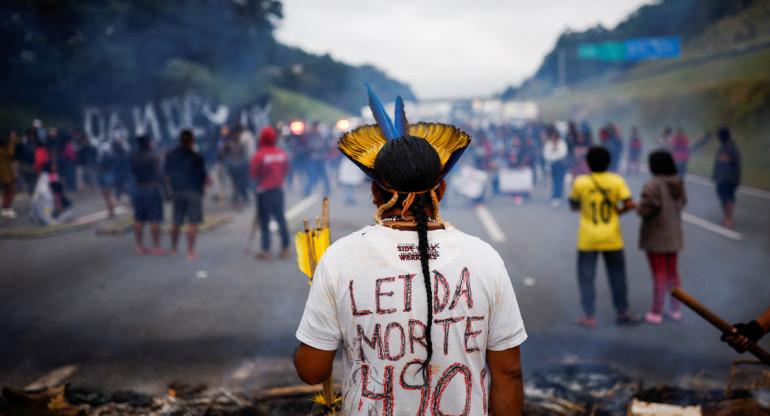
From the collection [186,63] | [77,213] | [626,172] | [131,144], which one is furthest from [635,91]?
[77,213]

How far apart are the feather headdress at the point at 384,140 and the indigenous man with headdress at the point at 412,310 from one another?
0.11 metres

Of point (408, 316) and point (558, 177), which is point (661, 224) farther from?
point (558, 177)

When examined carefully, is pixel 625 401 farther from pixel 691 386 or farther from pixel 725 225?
pixel 725 225

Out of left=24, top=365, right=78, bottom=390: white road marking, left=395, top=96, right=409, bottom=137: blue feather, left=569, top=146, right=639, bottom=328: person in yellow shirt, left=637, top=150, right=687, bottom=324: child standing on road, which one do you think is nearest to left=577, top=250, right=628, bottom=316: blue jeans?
left=569, top=146, right=639, bottom=328: person in yellow shirt

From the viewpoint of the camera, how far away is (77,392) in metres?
3.83

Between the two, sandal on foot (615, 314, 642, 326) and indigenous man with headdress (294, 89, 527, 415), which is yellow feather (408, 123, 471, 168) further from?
sandal on foot (615, 314, 642, 326)

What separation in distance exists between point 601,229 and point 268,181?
186 inches

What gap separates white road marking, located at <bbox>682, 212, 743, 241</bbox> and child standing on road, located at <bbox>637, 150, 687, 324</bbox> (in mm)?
4623

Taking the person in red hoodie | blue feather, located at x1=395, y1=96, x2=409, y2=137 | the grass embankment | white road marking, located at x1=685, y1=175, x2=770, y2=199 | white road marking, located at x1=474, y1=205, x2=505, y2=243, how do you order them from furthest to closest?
the grass embankment → white road marking, located at x1=685, y1=175, x2=770, y2=199 → white road marking, located at x1=474, y1=205, x2=505, y2=243 → the person in red hoodie → blue feather, located at x1=395, y1=96, x2=409, y2=137

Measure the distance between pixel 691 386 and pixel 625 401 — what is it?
682 mm

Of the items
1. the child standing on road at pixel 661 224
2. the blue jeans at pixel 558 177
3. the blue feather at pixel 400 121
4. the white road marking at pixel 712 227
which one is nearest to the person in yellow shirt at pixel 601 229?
the child standing on road at pixel 661 224

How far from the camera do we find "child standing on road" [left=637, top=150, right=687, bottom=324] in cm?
507

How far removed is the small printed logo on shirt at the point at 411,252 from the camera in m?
1.61

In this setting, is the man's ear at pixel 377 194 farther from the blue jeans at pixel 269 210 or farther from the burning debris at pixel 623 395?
the blue jeans at pixel 269 210
